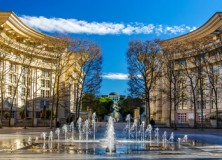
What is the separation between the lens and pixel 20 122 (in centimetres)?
5691

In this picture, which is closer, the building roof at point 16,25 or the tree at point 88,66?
the tree at point 88,66

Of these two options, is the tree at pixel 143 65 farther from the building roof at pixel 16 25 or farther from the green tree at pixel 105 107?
the green tree at pixel 105 107

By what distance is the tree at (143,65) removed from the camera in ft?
176

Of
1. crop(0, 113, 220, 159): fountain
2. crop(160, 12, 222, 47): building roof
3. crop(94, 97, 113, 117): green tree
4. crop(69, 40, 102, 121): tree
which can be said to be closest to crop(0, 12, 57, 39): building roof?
crop(69, 40, 102, 121): tree

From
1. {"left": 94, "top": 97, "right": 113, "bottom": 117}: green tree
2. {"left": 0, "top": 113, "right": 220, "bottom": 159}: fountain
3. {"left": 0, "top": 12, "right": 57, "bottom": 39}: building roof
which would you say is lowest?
{"left": 0, "top": 113, "right": 220, "bottom": 159}: fountain

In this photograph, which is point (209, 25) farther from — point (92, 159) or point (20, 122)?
point (92, 159)

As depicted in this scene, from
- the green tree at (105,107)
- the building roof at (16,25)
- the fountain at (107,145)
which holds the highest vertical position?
the building roof at (16,25)

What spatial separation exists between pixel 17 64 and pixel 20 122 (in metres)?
22.4

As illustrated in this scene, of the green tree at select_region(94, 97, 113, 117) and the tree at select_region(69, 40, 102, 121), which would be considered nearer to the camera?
the tree at select_region(69, 40, 102, 121)

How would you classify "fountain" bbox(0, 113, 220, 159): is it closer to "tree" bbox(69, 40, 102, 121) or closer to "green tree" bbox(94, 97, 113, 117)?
"tree" bbox(69, 40, 102, 121)

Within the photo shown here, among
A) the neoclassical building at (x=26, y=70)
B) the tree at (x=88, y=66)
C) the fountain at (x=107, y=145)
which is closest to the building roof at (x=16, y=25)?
the neoclassical building at (x=26, y=70)

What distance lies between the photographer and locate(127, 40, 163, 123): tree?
176ft

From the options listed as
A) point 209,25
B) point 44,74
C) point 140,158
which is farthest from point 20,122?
point 140,158

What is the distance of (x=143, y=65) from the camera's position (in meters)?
54.5
